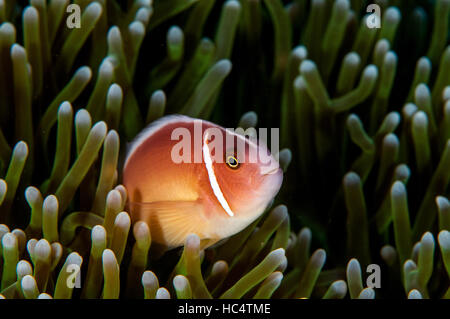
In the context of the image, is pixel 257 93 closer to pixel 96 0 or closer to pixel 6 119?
pixel 96 0

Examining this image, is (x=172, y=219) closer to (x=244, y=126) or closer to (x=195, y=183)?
(x=195, y=183)

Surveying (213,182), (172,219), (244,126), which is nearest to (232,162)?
(213,182)

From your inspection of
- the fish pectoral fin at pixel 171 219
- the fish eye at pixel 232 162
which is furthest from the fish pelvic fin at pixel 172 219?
the fish eye at pixel 232 162

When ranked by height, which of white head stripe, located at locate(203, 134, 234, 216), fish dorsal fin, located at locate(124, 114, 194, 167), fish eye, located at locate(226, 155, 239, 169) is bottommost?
white head stripe, located at locate(203, 134, 234, 216)

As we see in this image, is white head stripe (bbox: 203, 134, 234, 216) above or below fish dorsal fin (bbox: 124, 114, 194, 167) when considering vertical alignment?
below

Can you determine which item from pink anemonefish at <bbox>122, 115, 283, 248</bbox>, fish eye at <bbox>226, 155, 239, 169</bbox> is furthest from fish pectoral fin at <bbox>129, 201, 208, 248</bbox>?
fish eye at <bbox>226, 155, 239, 169</bbox>

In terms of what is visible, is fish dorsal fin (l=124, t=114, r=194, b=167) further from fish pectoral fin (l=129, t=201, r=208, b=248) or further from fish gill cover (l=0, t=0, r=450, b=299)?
fish pectoral fin (l=129, t=201, r=208, b=248)

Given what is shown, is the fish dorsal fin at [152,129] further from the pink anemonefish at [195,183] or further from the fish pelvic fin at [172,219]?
the fish pelvic fin at [172,219]

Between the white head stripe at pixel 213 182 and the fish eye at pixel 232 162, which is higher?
the fish eye at pixel 232 162

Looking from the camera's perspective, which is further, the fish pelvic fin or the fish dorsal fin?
the fish dorsal fin
